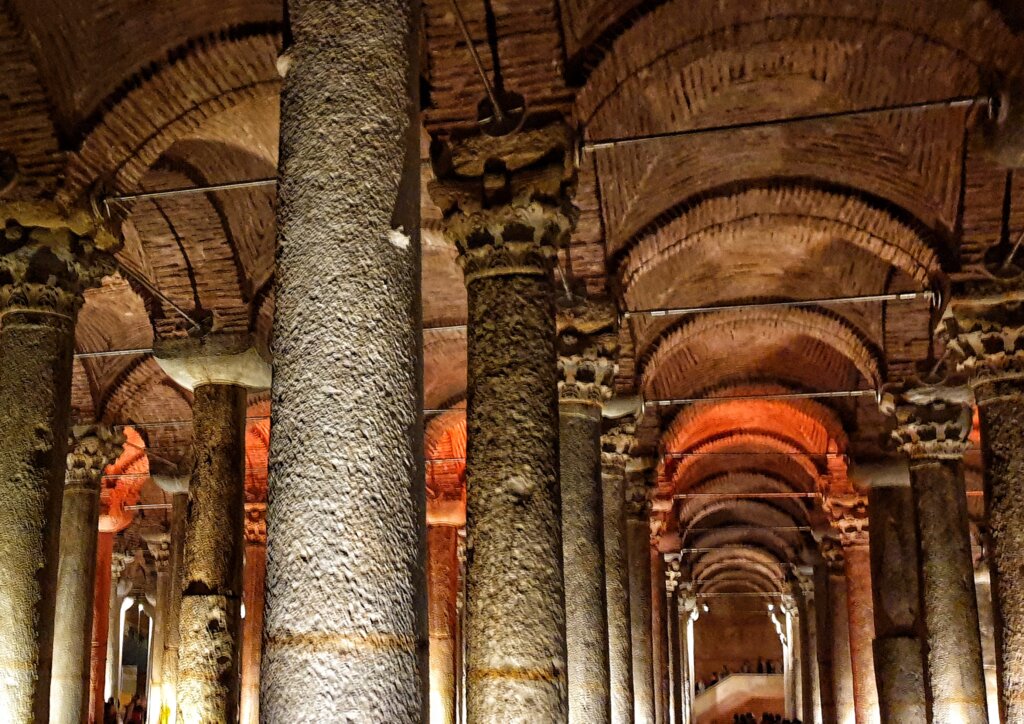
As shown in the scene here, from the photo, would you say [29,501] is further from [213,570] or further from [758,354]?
[758,354]

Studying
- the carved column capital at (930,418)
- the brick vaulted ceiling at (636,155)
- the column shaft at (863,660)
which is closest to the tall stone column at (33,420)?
the brick vaulted ceiling at (636,155)

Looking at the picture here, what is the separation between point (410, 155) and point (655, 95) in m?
5.44

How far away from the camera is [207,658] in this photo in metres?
8.09

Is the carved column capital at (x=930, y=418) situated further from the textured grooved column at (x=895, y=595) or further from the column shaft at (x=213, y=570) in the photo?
the column shaft at (x=213, y=570)

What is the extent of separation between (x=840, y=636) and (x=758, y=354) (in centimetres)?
567

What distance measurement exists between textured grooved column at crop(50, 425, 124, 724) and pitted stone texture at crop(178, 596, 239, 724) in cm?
288

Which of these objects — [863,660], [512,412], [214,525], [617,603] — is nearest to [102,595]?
[214,525]

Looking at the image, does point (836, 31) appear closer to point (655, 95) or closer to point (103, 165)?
point (655, 95)

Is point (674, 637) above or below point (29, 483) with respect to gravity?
above

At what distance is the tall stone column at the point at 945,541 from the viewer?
10070 mm

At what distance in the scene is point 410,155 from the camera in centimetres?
344

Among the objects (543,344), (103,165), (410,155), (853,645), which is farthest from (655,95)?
(853,645)

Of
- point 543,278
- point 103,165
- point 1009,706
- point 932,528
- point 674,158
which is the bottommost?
point 1009,706

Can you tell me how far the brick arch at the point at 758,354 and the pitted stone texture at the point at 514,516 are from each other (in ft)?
20.2
